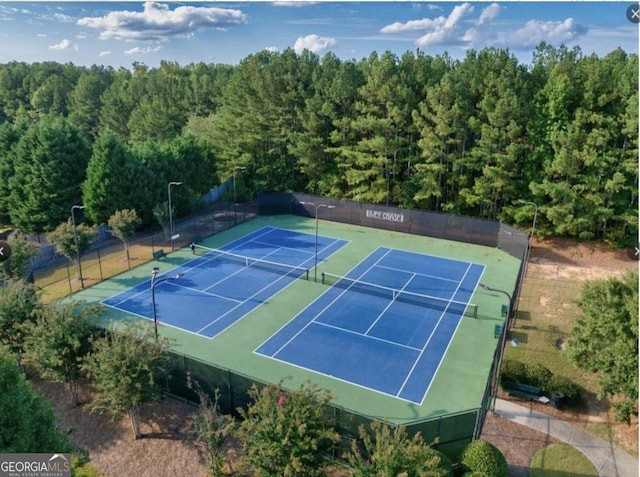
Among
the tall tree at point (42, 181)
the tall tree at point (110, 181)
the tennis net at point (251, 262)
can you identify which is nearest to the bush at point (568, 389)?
the tennis net at point (251, 262)

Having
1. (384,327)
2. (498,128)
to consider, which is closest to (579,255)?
(498,128)

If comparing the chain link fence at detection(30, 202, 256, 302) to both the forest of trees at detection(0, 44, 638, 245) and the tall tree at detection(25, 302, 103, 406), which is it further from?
the tall tree at detection(25, 302, 103, 406)

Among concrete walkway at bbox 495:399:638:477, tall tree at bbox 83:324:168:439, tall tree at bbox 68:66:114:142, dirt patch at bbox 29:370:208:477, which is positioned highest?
tall tree at bbox 68:66:114:142

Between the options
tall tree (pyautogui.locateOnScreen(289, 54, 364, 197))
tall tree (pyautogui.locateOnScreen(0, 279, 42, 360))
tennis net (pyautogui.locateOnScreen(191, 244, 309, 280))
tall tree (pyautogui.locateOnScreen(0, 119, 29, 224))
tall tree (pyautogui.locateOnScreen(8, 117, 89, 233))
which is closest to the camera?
tall tree (pyautogui.locateOnScreen(0, 279, 42, 360))

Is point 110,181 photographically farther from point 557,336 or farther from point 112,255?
point 557,336

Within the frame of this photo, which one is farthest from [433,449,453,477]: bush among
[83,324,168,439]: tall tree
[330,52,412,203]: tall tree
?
[330,52,412,203]: tall tree

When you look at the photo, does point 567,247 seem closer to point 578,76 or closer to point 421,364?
Answer: point 578,76

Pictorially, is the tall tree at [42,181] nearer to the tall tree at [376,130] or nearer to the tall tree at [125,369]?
the tall tree at [376,130]
